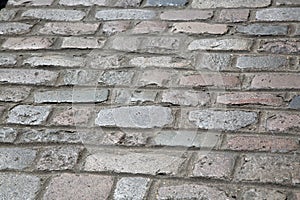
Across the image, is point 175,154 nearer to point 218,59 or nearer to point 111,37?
point 218,59

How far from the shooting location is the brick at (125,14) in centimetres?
386

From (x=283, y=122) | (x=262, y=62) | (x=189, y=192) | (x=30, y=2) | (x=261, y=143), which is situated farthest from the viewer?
(x=30, y=2)

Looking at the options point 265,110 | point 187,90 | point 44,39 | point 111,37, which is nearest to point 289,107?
point 265,110

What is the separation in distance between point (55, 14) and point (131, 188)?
5.52 ft

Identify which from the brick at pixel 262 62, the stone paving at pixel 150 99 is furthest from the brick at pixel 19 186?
the brick at pixel 262 62

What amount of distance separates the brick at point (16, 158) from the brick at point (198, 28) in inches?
47.2

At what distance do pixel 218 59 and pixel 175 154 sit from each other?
790 mm

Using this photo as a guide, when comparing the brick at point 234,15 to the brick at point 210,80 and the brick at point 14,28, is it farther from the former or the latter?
the brick at point 14,28

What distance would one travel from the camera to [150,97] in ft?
10.3

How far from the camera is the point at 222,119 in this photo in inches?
116

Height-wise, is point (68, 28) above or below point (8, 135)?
below

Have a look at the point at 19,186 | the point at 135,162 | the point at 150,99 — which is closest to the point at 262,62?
the point at 150,99

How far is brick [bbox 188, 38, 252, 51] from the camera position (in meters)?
3.47

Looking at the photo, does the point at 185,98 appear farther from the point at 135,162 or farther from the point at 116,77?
the point at 135,162
